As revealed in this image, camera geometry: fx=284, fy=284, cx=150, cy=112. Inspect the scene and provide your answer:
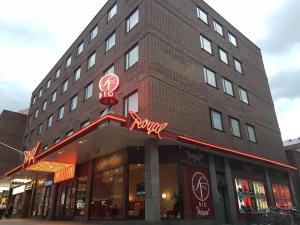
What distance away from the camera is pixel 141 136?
642 inches

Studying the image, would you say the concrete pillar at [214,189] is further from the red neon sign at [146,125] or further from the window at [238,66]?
the window at [238,66]

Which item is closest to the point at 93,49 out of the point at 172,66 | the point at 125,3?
the point at 125,3

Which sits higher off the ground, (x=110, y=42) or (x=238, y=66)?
(x=238, y=66)

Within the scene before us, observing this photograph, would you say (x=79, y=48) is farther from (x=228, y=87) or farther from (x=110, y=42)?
(x=228, y=87)

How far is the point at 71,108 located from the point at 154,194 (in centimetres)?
1612

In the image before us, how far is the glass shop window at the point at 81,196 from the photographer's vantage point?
21.8 meters

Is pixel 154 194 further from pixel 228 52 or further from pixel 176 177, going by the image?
pixel 228 52

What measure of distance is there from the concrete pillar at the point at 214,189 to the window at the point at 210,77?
6.58m

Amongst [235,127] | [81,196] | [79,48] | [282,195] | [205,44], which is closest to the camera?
[81,196]

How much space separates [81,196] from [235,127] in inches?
552

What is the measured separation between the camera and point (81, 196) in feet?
73.4

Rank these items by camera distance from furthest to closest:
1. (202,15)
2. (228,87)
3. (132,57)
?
(202,15), (228,87), (132,57)

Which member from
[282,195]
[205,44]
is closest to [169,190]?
[205,44]

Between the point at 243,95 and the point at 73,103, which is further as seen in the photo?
the point at 73,103
